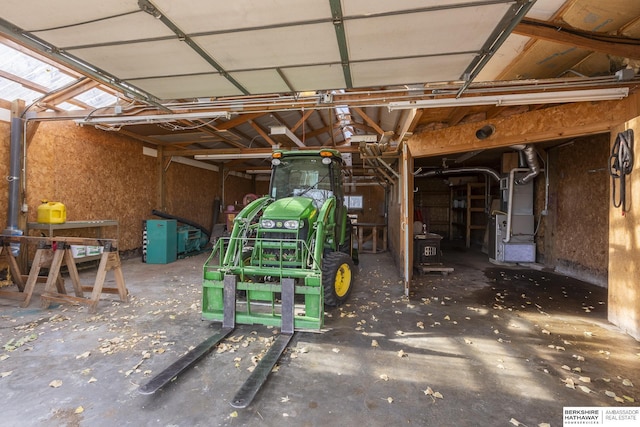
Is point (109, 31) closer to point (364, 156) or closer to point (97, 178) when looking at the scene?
point (364, 156)

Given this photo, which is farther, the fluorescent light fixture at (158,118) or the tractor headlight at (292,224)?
the fluorescent light fixture at (158,118)

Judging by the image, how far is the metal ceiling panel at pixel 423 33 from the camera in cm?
209

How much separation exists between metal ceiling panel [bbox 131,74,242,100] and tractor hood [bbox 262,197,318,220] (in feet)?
5.14

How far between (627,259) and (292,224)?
4.04m

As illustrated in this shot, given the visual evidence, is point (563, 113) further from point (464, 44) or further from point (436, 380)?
point (436, 380)

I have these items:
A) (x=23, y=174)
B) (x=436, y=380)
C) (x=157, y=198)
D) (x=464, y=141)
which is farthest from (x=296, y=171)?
(x=157, y=198)

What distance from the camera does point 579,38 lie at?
2916 millimetres

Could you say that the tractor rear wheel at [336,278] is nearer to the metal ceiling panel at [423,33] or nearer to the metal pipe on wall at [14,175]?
the metal ceiling panel at [423,33]

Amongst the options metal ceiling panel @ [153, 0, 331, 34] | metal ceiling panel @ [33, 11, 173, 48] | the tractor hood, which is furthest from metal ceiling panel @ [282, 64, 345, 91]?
the tractor hood

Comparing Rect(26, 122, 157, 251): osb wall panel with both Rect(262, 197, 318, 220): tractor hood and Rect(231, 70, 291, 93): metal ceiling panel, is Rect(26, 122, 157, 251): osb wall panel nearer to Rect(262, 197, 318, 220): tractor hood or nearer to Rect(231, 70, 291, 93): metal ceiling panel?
Rect(262, 197, 318, 220): tractor hood

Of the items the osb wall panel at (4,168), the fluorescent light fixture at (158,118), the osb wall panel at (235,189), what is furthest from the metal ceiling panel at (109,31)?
the osb wall panel at (235,189)

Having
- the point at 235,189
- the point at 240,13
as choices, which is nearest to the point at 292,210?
the point at 240,13

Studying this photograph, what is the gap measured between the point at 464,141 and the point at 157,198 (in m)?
8.16

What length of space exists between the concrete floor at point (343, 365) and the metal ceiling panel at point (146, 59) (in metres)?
2.81
